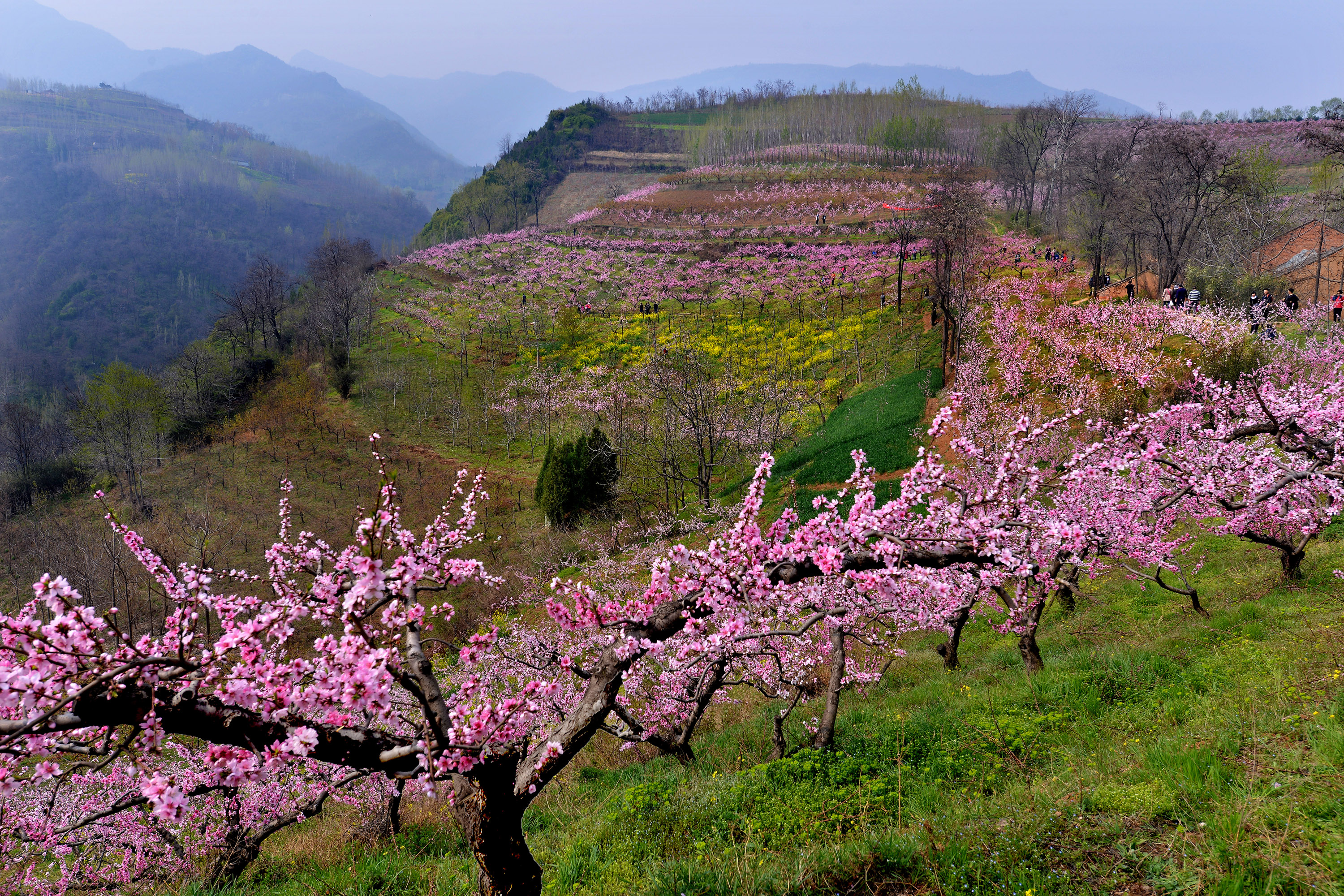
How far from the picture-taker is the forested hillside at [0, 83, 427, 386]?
9300 centimetres

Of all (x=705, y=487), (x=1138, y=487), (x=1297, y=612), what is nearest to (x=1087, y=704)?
(x=1138, y=487)

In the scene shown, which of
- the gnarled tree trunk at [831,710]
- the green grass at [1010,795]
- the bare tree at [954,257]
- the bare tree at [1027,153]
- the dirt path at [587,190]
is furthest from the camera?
the dirt path at [587,190]

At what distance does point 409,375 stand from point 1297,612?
54.9m

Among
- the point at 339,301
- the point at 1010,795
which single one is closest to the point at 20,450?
the point at 339,301

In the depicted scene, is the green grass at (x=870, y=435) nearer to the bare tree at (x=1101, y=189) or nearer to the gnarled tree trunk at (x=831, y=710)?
the bare tree at (x=1101, y=189)

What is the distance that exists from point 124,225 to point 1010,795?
169m

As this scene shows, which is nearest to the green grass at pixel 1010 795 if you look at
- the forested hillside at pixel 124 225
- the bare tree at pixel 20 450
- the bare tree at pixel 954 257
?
the bare tree at pixel 954 257

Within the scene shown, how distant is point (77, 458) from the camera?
1945 inches

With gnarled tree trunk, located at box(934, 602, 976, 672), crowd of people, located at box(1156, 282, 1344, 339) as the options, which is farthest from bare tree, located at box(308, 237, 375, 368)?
crowd of people, located at box(1156, 282, 1344, 339)

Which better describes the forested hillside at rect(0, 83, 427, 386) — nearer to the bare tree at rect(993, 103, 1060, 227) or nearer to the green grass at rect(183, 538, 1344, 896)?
the bare tree at rect(993, 103, 1060, 227)

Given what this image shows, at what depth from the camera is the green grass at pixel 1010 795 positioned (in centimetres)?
417

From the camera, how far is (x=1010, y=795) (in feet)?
18.4

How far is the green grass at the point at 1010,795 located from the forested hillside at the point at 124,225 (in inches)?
4218

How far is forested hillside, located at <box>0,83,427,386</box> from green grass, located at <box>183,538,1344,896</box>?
352 ft
